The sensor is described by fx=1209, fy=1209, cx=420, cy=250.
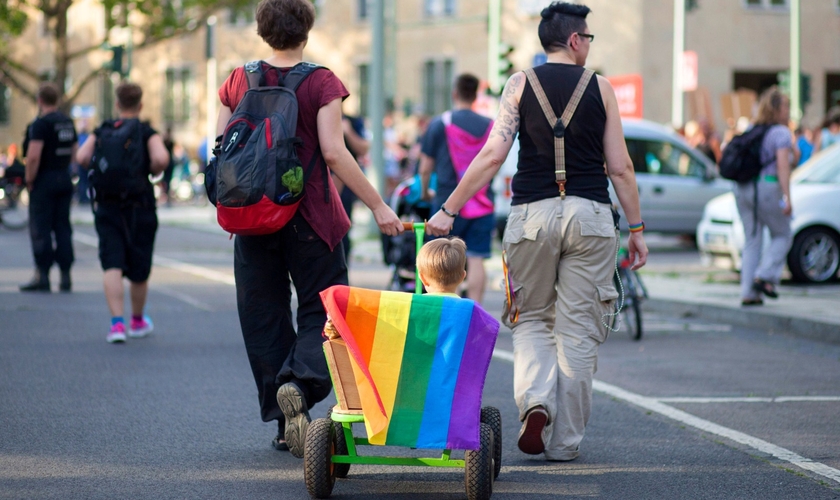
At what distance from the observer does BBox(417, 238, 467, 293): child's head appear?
459 centimetres

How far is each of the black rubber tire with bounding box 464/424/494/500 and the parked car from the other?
13.4m

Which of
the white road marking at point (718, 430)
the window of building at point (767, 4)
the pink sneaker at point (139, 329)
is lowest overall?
the white road marking at point (718, 430)

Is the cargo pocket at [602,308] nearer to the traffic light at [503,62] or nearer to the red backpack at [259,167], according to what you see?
the red backpack at [259,167]

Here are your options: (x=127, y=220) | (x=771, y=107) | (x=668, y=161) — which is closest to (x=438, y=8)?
(x=668, y=161)

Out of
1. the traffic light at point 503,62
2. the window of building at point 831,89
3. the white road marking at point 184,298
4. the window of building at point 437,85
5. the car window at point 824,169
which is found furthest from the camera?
the window of building at point 437,85

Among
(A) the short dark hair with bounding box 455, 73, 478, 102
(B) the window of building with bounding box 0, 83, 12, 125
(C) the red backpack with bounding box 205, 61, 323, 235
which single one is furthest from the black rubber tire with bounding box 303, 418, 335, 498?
(B) the window of building with bounding box 0, 83, 12, 125

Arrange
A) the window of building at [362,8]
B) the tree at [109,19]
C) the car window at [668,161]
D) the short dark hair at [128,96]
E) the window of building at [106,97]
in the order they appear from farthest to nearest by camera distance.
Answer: the window of building at [106,97] < the window of building at [362,8] < the tree at [109,19] < the car window at [668,161] < the short dark hair at [128,96]

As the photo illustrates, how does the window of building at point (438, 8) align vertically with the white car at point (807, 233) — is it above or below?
above

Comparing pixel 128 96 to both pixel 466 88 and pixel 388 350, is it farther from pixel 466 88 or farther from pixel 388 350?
pixel 388 350

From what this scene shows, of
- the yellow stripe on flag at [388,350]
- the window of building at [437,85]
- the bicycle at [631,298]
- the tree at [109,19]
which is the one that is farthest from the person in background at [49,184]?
the window of building at [437,85]

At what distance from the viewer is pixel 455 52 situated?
131 feet

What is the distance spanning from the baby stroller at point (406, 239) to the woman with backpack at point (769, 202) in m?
2.98

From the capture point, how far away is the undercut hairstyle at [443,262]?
458 cm

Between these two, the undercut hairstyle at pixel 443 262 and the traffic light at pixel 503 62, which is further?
the traffic light at pixel 503 62
